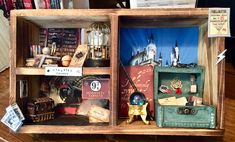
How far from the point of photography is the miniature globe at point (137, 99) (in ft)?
3.75

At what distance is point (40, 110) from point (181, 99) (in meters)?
0.57

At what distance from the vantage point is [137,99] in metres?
1.14

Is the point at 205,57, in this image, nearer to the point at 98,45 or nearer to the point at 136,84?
the point at 136,84

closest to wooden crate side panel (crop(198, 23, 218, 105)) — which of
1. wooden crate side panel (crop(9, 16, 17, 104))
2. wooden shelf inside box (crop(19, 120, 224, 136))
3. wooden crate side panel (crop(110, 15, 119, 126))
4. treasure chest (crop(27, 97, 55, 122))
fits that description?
wooden shelf inside box (crop(19, 120, 224, 136))

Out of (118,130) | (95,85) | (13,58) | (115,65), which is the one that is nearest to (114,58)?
(115,65)

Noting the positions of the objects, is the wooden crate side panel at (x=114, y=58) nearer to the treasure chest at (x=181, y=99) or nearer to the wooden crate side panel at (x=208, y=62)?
the treasure chest at (x=181, y=99)

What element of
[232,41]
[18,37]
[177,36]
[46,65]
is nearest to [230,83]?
[232,41]

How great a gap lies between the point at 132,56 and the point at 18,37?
488mm

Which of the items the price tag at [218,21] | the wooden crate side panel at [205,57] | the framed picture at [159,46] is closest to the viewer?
the price tag at [218,21]

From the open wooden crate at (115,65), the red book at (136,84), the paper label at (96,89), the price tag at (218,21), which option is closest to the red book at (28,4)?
the open wooden crate at (115,65)

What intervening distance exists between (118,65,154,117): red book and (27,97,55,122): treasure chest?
11.4 inches

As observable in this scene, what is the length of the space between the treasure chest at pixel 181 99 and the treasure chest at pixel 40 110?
426 millimetres

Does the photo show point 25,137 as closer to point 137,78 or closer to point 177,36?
point 137,78

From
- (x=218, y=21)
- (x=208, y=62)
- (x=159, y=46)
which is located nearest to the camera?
(x=218, y=21)
